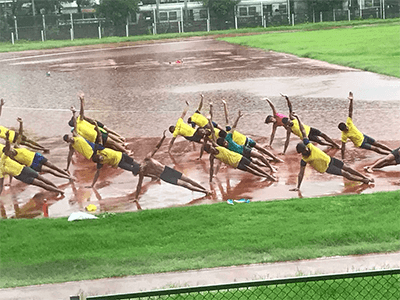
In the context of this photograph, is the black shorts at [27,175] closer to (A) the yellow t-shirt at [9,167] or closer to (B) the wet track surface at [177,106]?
(A) the yellow t-shirt at [9,167]

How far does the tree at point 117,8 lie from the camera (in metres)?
54.5

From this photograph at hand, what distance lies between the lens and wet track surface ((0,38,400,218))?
1288 centimetres

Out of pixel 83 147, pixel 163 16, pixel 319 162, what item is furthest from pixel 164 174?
pixel 163 16

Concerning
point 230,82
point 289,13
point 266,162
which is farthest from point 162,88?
point 289,13

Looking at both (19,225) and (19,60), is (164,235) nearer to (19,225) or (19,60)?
(19,225)

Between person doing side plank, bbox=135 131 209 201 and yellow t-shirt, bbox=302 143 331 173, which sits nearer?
yellow t-shirt, bbox=302 143 331 173

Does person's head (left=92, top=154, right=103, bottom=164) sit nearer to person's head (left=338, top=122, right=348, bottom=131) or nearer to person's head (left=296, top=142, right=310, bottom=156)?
person's head (left=296, top=142, right=310, bottom=156)

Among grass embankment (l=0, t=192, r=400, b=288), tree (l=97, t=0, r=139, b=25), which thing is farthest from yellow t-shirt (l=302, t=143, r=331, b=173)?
tree (l=97, t=0, r=139, b=25)

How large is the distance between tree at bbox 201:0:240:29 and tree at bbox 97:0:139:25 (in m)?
5.93

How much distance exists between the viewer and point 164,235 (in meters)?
10.3

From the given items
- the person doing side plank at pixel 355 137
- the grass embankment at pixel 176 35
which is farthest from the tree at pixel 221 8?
the person doing side plank at pixel 355 137

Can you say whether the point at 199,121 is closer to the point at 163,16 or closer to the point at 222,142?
the point at 222,142

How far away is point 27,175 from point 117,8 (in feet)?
143

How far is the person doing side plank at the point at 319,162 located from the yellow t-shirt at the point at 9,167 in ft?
16.3
